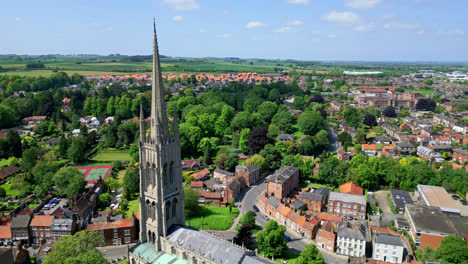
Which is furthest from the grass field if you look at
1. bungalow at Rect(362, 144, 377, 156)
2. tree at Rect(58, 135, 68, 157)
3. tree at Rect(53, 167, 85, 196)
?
bungalow at Rect(362, 144, 377, 156)

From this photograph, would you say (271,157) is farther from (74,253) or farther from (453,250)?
(74,253)

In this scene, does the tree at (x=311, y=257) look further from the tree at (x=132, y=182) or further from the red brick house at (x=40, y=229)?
the red brick house at (x=40, y=229)

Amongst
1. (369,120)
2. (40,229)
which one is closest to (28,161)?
(40,229)

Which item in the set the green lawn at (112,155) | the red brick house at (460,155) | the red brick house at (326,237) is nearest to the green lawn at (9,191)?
the green lawn at (112,155)

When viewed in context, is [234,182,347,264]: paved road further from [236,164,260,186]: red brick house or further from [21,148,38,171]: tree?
[21,148,38,171]: tree

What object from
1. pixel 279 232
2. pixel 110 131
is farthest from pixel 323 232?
pixel 110 131
